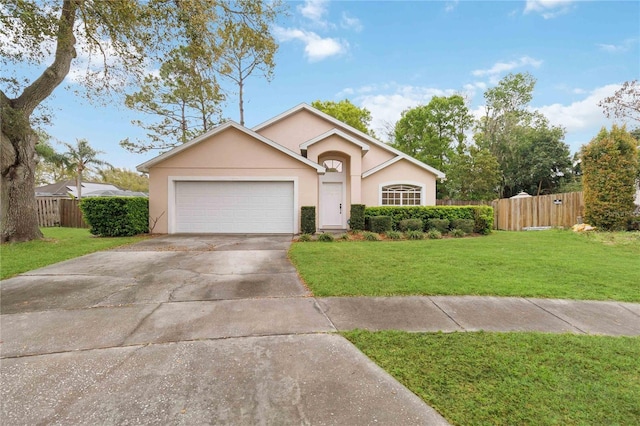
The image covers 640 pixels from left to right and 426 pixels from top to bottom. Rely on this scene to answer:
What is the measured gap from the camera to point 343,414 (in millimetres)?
2012

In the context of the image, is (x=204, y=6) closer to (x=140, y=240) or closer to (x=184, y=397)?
(x=140, y=240)

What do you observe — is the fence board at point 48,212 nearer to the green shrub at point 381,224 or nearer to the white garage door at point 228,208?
the white garage door at point 228,208

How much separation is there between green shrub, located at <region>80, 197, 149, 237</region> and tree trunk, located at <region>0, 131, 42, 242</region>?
1448 millimetres

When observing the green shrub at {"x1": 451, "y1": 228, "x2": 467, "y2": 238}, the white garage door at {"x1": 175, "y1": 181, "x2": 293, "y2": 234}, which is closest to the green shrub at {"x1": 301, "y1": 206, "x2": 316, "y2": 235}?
the white garage door at {"x1": 175, "y1": 181, "x2": 293, "y2": 234}

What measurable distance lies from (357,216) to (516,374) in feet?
31.9

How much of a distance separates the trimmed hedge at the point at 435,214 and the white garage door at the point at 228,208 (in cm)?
403

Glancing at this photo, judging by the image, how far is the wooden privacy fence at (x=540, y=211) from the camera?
43.5 feet

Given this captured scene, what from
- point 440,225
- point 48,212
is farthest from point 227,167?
point 48,212

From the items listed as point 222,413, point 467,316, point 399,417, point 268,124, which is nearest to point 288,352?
point 222,413

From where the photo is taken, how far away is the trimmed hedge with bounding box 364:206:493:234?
12.1 m

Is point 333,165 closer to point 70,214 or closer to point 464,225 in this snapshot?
point 464,225

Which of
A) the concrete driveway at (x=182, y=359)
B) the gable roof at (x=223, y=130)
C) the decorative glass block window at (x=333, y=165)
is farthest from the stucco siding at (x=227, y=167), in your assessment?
the concrete driveway at (x=182, y=359)

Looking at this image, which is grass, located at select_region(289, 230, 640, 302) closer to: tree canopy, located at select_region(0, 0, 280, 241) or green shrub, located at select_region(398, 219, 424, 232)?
green shrub, located at select_region(398, 219, 424, 232)

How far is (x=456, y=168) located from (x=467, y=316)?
78.2ft
